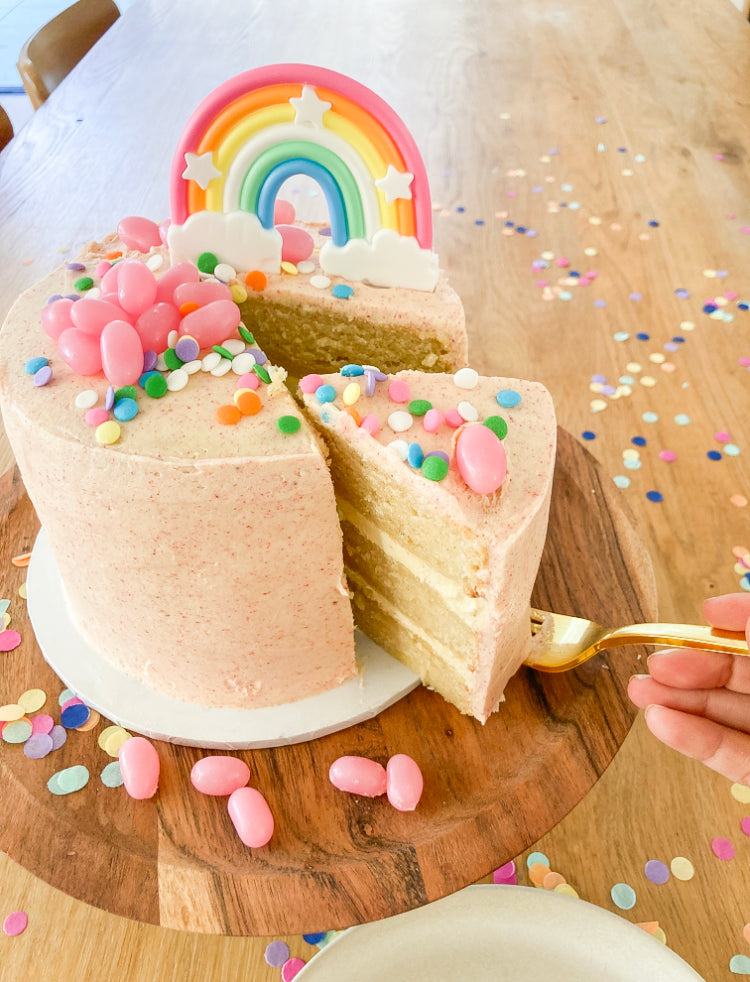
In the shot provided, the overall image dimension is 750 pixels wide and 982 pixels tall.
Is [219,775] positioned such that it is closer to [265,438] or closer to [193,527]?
[193,527]

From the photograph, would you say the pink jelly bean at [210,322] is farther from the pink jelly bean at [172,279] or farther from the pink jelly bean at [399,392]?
the pink jelly bean at [399,392]

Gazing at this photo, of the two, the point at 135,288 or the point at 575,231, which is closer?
the point at 135,288

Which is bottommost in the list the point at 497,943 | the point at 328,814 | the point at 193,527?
the point at 497,943

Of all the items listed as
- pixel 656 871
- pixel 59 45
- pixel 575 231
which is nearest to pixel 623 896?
pixel 656 871

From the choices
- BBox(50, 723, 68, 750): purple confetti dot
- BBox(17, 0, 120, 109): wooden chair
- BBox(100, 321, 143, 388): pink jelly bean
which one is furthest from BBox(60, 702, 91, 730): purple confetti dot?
BBox(17, 0, 120, 109): wooden chair

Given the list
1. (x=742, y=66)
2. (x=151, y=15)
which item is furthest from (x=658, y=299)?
(x=151, y=15)
